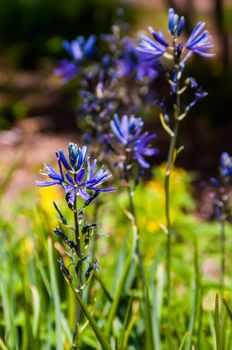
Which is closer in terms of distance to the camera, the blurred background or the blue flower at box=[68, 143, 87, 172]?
the blue flower at box=[68, 143, 87, 172]

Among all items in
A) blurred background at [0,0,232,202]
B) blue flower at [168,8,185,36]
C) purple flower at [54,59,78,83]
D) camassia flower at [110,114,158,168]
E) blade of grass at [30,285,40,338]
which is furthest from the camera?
blurred background at [0,0,232,202]

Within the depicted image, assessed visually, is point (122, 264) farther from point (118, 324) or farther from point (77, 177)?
point (77, 177)

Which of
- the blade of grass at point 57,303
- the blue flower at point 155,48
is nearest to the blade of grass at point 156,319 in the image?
the blade of grass at point 57,303

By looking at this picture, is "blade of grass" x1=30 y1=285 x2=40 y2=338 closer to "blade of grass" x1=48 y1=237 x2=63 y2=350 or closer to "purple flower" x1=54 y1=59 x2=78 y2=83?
"blade of grass" x1=48 y1=237 x2=63 y2=350

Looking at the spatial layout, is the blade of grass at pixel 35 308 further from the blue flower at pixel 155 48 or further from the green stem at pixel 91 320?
the blue flower at pixel 155 48

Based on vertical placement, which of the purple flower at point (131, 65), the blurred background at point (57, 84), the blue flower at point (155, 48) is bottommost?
the blue flower at point (155, 48)

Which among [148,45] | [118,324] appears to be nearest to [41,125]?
[118,324]

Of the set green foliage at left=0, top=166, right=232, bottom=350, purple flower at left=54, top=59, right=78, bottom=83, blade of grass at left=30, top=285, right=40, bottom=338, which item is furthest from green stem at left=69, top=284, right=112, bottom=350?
purple flower at left=54, top=59, right=78, bottom=83

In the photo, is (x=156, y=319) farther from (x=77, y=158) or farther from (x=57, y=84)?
(x=57, y=84)

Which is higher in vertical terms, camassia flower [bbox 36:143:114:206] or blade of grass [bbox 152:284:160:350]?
camassia flower [bbox 36:143:114:206]

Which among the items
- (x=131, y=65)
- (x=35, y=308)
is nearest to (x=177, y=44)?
(x=35, y=308)
